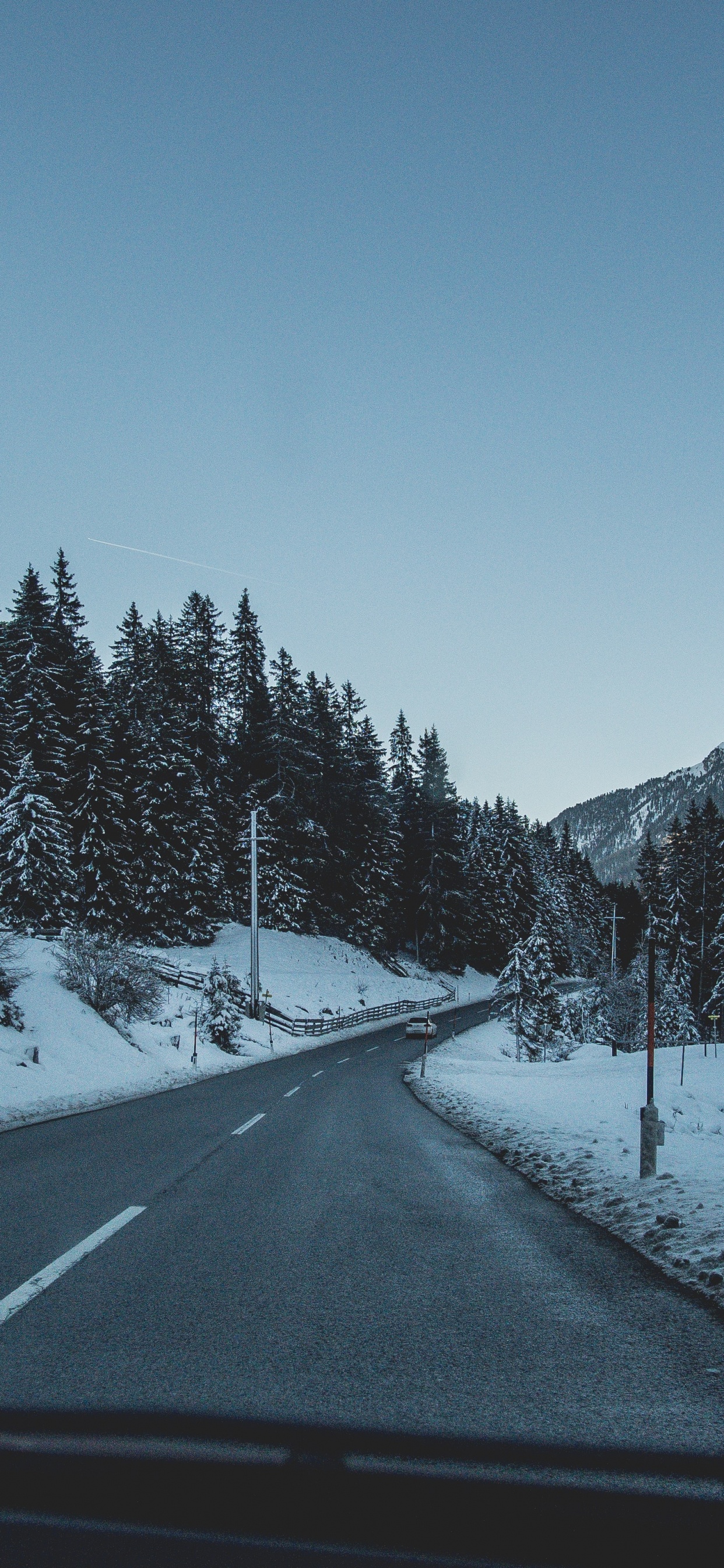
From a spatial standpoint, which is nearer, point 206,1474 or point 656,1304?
point 206,1474

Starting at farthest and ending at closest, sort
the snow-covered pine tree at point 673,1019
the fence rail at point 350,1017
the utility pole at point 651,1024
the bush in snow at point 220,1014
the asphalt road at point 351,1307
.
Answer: the snow-covered pine tree at point 673,1019 < the fence rail at point 350,1017 < the bush in snow at point 220,1014 < the utility pole at point 651,1024 < the asphalt road at point 351,1307

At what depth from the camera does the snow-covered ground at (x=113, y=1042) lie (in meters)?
16.2

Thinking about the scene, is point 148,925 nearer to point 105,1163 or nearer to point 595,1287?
point 105,1163

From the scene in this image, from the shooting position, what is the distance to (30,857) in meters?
33.9

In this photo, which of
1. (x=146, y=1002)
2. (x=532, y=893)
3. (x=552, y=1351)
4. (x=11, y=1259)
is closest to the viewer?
(x=552, y=1351)

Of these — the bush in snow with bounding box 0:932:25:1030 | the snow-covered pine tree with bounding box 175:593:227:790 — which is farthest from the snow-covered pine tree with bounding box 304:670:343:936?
the bush in snow with bounding box 0:932:25:1030

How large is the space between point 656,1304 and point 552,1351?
102cm

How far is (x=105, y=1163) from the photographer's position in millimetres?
9008

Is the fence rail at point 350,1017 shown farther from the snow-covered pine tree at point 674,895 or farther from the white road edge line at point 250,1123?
the white road edge line at point 250,1123

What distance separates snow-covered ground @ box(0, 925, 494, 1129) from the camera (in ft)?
53.1

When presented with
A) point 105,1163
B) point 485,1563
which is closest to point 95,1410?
point 485,1563

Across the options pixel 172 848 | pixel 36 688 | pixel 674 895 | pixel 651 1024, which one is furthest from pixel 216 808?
pixel 651 1024

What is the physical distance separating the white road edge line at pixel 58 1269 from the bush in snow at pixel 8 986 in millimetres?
14352

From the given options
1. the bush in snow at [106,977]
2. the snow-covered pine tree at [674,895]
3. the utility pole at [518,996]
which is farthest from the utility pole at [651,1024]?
the snow-covered pine tree at [674,895]
